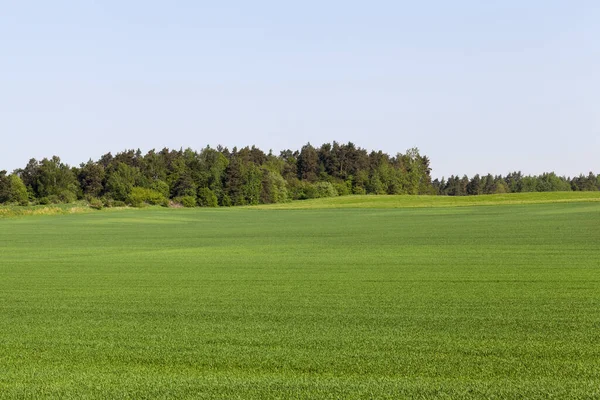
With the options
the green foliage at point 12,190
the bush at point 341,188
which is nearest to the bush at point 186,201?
the green foliage at point 12,190

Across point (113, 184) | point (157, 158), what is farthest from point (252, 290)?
point (157, 158)

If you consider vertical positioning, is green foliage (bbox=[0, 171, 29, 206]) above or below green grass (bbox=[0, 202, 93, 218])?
above

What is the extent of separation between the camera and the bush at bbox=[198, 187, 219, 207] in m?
106

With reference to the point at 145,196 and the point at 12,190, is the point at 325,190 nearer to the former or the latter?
the point at 145,196

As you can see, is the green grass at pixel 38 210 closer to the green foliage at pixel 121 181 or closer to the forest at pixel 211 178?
the forest at pixel 211 178

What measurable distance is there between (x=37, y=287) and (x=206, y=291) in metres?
4.16

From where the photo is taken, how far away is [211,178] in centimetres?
11112

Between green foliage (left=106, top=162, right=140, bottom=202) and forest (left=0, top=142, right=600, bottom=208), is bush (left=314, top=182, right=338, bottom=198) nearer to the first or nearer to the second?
forest (left=0, top=142, right=600, bottom=208)

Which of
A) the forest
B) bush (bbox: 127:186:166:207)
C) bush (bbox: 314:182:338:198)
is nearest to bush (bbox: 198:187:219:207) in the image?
the forest

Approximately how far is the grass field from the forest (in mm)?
63376

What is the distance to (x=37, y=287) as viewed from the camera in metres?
16.2

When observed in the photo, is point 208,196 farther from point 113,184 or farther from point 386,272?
point 386,272

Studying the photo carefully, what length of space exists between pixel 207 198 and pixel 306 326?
96.8m

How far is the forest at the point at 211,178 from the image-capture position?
3925 inches
